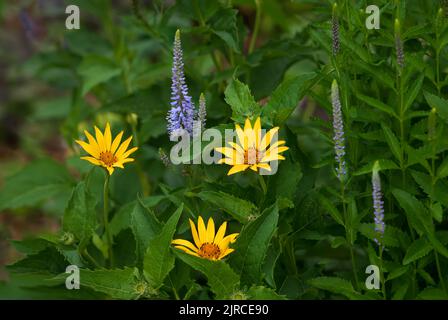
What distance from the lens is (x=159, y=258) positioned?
1.59 meters

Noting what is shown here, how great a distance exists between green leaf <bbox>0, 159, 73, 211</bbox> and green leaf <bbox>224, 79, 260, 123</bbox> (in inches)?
39.0

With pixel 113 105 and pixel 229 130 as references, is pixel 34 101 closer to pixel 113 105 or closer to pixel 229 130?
pixel 113 105

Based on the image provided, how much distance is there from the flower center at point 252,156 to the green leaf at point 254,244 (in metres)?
0.11

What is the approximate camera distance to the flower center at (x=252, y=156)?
1.60 m

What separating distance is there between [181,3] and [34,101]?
2.36m

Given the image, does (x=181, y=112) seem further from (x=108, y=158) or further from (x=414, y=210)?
(x=414, y=210)

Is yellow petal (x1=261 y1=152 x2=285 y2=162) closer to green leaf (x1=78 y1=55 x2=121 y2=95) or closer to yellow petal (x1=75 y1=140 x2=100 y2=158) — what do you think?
yellow petal (x1=75 y1=140 x2=100 y2=158)

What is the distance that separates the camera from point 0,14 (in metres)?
4.14

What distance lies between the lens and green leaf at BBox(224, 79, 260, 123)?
1727 mm

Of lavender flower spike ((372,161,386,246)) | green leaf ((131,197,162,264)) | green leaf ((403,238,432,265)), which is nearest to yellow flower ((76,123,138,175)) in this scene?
green leaf ((131,197,162,264))

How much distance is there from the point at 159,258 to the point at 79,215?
14.3 inches

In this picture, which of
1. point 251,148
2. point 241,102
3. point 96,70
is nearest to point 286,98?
point 241,102

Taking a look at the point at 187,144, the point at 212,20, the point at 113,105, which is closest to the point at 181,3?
the point at 212,20

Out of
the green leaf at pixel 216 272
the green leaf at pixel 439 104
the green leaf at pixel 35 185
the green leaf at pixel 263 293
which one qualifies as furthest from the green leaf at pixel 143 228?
the green leaf at pixel 35 185
